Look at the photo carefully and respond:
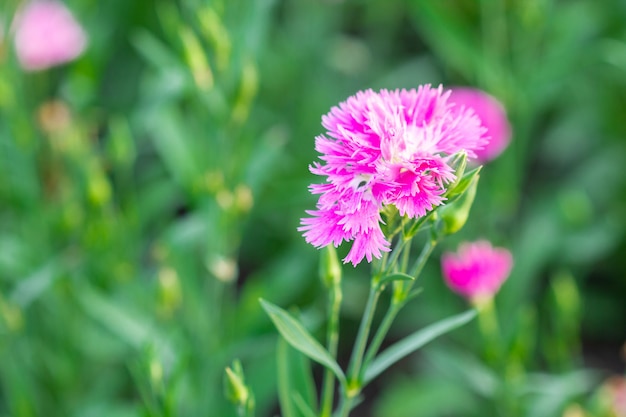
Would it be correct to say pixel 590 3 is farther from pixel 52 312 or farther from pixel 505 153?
pixel 52 312

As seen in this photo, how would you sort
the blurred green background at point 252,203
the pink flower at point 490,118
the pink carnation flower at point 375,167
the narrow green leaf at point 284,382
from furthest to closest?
the pink flower at point 490,118 < the blurred green background at point 252,203 < the narrow green leaf at point 284,382 < the pink carnation flower at point 375,167

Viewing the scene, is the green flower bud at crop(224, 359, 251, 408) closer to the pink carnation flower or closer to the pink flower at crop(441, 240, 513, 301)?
the pink carnation flower

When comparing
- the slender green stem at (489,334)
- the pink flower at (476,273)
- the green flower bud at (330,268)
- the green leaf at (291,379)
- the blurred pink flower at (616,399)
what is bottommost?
the blurred pink flower at (616,399)

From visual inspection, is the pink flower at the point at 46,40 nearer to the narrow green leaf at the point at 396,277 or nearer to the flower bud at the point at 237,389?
the flower bud at the point at 237,389

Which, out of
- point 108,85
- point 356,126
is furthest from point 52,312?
point 356,126

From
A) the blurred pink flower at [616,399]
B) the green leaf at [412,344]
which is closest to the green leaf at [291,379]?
the green leaf at [412,344]

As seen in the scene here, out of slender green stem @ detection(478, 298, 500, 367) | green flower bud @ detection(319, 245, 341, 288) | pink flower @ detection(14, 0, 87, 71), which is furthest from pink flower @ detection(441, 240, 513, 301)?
pink flower @ detection(14, 0, 87, 71)
